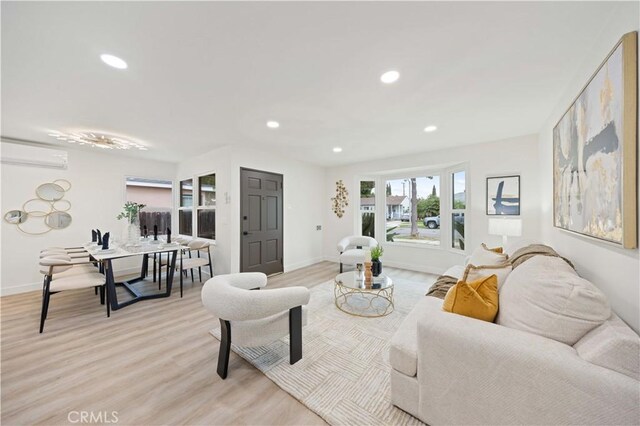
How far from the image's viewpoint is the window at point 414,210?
4809 mm

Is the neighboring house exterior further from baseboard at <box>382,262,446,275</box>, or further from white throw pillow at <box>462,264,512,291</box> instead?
white throw pillow at <box>462,264,512,291</box>

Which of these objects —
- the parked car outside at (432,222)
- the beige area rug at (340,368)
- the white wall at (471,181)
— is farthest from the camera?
the parked car outside at (432,222)

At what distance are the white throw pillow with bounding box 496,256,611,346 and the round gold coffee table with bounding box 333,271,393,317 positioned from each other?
1431mm

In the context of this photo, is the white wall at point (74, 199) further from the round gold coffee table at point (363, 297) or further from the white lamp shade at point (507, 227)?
the white lamp shade at point (507, 227)

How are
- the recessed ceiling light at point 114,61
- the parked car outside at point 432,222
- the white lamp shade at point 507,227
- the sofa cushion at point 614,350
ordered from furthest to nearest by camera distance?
the parked car outside at point 432,222, the white lamp shade at point 507,227, the recessed ceiling light at point 114,61, the sofa cushion at point 614,350

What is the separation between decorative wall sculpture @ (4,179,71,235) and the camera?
3.64 metres

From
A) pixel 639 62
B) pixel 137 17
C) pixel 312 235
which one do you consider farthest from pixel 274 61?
pixel 312 235

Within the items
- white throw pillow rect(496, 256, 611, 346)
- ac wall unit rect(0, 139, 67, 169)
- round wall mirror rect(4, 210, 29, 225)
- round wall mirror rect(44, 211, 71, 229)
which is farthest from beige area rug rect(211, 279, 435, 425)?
ac wall unit rect(0, 139, 67, 169)

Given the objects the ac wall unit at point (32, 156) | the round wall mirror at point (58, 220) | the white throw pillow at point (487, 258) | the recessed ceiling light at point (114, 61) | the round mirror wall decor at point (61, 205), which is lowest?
the white throw pillow at point (487, 258)

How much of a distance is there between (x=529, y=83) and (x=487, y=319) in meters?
2.13

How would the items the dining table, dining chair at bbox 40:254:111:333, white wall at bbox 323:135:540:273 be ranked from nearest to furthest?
dining chair at bbox 40:254:111:333, the dining table, white wall at bbox 323:135:540:273

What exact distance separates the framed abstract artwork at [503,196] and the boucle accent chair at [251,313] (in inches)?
141

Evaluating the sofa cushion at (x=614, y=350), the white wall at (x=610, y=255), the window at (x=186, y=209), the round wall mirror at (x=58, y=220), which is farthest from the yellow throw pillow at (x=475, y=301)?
the round wall mirror at (x=58, y=220)

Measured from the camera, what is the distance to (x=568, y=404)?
94cm
